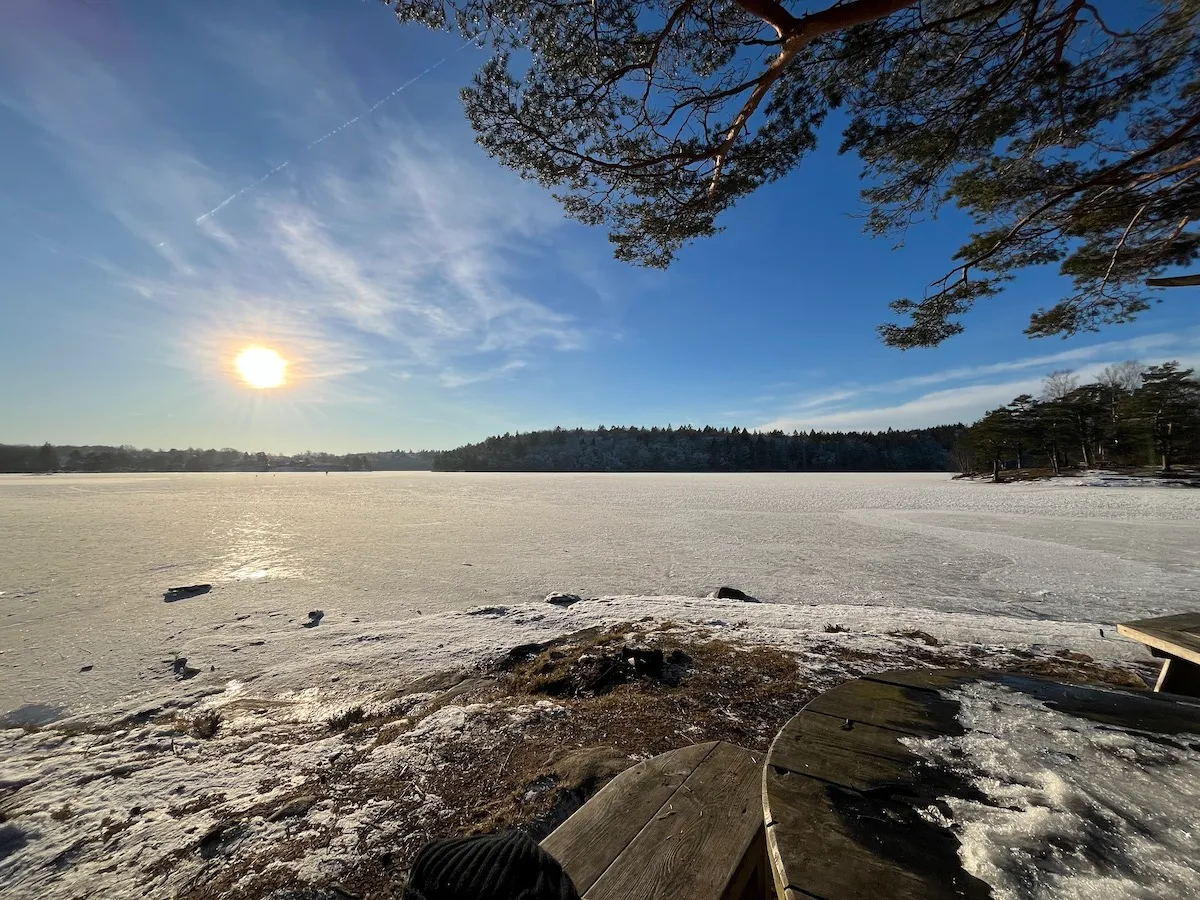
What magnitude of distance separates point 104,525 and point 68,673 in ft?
44.9

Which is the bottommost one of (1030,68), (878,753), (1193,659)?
(1193,659)

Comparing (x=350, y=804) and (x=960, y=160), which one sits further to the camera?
(x=960, y=160)

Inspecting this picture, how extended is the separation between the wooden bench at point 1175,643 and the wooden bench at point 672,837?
2.30 metres

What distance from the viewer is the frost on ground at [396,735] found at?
2074 mm

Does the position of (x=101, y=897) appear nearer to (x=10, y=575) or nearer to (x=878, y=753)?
(x=878, y=753)

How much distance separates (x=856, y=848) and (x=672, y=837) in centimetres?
71

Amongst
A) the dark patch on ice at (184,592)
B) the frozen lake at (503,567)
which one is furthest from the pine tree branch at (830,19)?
the dark patch on ice at (184,592)

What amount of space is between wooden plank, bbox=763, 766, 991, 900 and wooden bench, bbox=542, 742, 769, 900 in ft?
1.43

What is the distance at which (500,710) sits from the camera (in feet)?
10.6

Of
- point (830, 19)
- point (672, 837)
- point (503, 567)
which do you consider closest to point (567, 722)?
point (672, 837)

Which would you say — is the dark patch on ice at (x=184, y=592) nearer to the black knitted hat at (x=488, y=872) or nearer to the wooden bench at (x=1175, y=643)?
the black knitted hat at (x=488, y=872)

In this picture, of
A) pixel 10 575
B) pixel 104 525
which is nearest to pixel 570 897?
pixel 10 575

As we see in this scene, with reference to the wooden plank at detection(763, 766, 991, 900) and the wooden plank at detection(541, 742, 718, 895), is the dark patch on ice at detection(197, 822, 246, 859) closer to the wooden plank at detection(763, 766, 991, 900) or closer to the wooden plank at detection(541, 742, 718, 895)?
the wooden plank at detection(541, 742, 718, 895)

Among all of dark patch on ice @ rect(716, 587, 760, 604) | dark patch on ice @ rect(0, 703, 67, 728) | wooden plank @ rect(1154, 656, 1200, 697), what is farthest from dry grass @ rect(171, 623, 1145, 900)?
dark patch on ice @ rect(0, 703, 67, 728)
